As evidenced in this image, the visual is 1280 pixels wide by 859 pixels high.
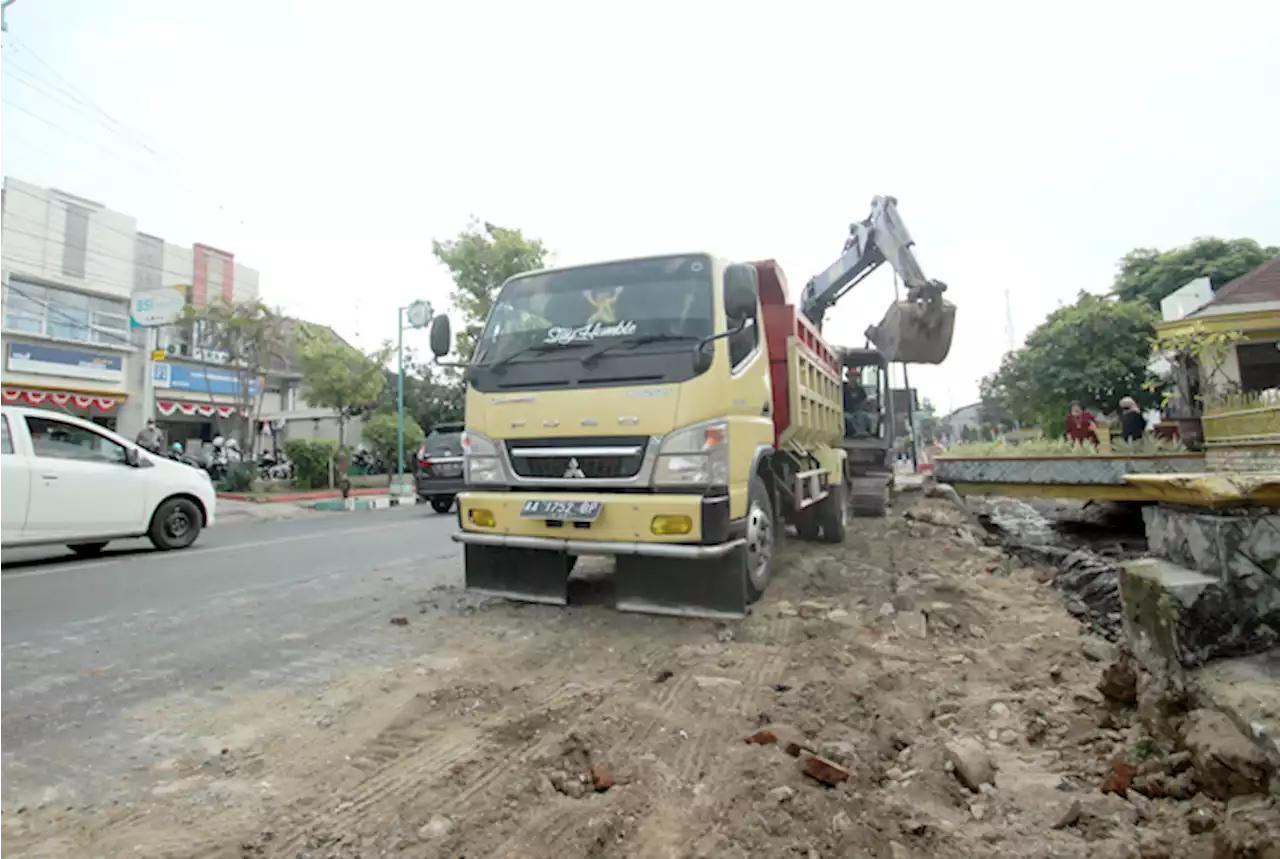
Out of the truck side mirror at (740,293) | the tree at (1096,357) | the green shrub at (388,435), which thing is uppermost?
the tree at (1096,357)

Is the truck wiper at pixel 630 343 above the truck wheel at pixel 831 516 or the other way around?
above

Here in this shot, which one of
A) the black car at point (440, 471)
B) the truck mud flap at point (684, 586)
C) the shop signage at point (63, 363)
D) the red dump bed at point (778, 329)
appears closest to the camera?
the truck mud flap at point (684, 586)

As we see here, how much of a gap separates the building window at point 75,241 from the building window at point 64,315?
26.8 inches

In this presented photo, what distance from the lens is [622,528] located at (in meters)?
4.38

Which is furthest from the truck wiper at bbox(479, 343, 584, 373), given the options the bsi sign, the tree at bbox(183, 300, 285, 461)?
Result: the bsi sign

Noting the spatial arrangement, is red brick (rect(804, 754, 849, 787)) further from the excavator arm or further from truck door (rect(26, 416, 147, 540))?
the excavator arm

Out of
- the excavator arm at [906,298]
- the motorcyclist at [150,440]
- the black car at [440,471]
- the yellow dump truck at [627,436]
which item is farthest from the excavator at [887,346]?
the motorcyclist at [150,440]

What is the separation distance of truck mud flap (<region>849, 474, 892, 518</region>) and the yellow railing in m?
5.22

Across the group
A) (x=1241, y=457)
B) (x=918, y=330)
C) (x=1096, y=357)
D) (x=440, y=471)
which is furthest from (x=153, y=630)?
(x=1096, y=357)

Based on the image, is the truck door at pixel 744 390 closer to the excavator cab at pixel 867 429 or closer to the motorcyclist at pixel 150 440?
the excavator cab at pixel 867 429

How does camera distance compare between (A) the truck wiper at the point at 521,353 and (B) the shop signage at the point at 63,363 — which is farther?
(B) the shop signage at the point at 63,363

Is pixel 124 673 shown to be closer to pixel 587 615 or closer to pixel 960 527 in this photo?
pixel 587 615

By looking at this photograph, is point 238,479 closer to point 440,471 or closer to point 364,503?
point 364,503

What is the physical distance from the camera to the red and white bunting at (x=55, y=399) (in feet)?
62.0
